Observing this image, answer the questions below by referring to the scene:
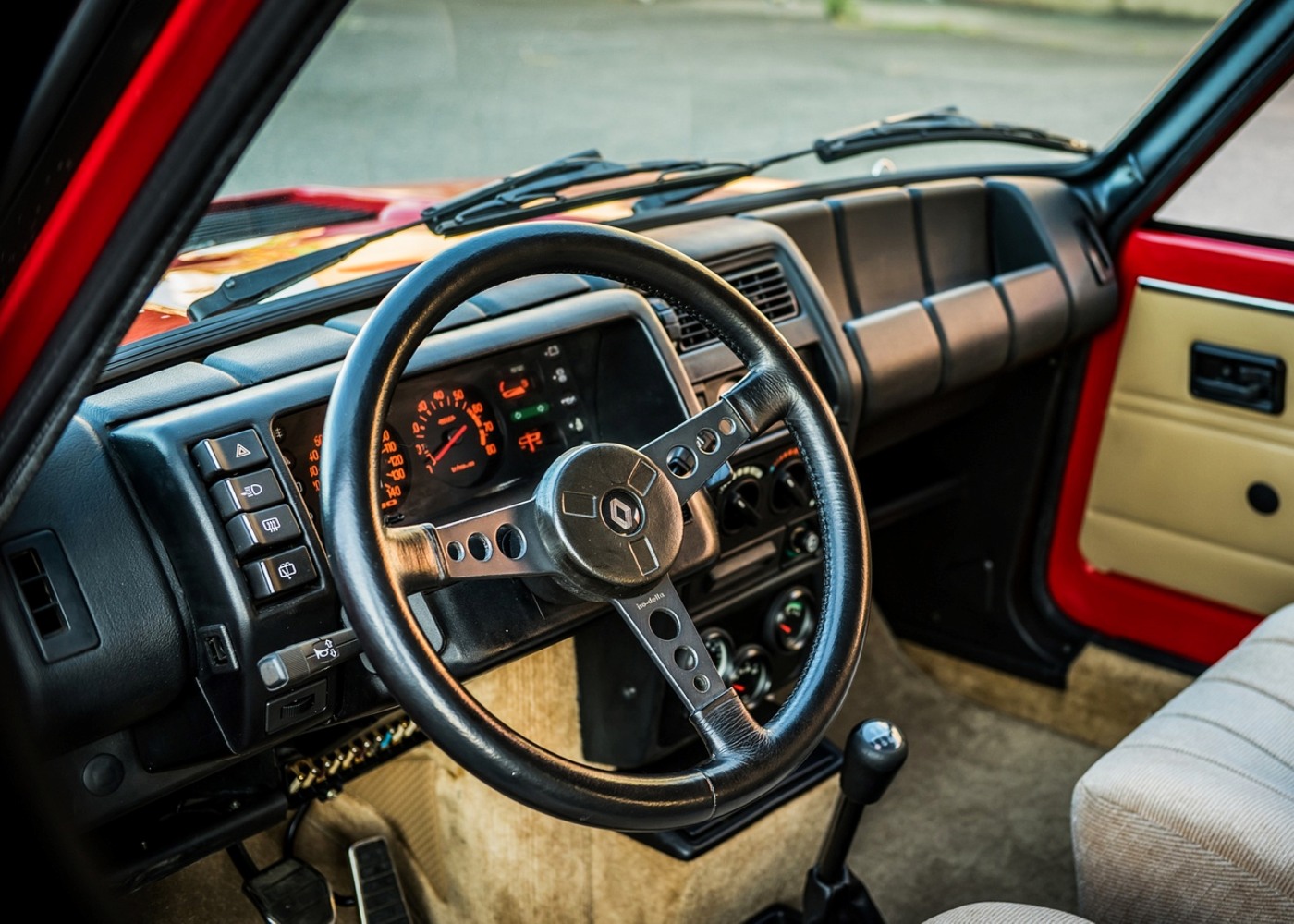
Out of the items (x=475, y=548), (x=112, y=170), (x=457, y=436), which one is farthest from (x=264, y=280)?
(x=112, y=170)

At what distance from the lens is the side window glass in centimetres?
235

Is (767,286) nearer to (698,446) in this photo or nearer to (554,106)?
(698,446)

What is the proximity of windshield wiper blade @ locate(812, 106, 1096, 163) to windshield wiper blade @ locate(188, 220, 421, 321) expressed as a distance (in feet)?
3.23

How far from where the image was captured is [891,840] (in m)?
2.51

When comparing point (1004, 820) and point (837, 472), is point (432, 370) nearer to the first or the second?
point (837, 472)

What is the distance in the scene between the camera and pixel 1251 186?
242cm

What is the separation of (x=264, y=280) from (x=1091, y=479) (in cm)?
179

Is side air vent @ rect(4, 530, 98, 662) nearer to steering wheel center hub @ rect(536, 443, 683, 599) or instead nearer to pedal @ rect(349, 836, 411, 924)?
steering wheel center hub @ rect(536, 443, 683, 599)

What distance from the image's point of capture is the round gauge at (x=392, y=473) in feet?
4.71

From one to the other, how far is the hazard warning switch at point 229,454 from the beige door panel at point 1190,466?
1835 millimetres

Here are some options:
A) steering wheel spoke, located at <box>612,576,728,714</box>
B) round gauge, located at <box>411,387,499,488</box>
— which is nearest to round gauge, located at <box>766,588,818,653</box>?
round gauge, located at <box>411,387,499,488</box>

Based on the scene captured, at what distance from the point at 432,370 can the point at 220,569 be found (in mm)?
334

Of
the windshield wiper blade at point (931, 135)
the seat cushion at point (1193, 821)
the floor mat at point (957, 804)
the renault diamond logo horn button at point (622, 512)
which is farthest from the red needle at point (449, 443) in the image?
the floor mat at point (957, 804)

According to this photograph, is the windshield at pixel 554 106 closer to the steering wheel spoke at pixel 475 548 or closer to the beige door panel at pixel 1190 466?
the beige door panel at pixel 1190 466
